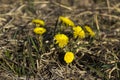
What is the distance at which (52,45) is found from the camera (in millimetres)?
2414

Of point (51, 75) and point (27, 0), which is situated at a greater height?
point (27, 0)

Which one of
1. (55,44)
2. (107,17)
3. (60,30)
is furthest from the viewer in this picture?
(107,17)

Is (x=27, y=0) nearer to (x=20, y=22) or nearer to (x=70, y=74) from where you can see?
(x=20, y=22)

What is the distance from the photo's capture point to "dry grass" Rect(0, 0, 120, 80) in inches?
88.3

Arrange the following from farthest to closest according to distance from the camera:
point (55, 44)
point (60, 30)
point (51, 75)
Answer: point (60, 30) < point (55, 44) < point (51, 75)

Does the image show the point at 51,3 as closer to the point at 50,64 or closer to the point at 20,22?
the point at 20,22

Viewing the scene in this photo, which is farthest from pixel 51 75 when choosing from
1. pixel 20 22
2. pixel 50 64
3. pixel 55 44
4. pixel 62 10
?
pixel 62 10

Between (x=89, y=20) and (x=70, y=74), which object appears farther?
(x=89, y=20)

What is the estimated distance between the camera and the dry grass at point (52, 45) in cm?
224

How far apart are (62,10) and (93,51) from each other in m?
0.85

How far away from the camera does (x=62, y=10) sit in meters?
3.25

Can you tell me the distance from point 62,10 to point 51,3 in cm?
17

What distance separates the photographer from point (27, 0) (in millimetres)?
3297

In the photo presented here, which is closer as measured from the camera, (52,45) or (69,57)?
(69,57)
